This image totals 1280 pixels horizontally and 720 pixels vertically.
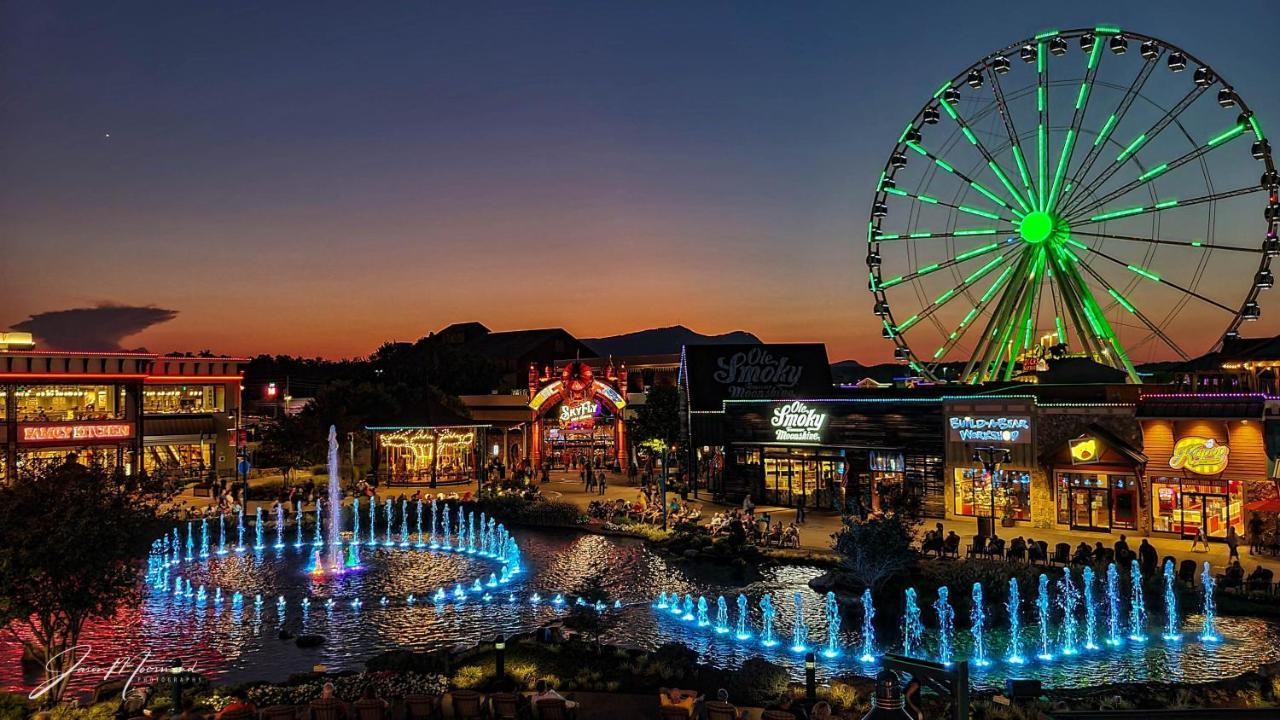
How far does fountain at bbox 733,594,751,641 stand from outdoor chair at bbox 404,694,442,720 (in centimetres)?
802

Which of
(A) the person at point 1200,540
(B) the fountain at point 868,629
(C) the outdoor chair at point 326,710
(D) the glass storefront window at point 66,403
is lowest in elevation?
(B) the fountain at point 868,629

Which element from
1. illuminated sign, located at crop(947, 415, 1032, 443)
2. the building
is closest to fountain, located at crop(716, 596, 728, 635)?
illuminated sign, located at crop(947, 415, 1032, 443)

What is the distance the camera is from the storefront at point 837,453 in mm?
34906

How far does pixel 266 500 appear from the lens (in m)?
42.8

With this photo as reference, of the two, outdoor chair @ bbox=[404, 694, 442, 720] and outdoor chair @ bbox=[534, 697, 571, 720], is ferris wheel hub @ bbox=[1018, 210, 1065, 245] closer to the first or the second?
outdoor chair @ bbox=[534, 697, 571, 720]

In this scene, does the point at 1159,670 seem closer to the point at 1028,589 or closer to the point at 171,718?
the point at 1028,589

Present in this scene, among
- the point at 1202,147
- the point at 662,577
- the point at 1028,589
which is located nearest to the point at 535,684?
the point at 662,577

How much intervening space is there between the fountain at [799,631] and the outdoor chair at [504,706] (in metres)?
7.18

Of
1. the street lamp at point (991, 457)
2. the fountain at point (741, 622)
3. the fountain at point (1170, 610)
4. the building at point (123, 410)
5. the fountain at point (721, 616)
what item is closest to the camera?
the fountain at point (1170, 610)

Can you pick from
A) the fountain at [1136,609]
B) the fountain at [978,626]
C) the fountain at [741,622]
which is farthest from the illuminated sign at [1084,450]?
the fountain at [741,622]

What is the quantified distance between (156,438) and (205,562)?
1204 inches

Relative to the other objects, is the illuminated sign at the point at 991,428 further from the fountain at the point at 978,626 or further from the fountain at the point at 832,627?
the fountain at the point at 832,627

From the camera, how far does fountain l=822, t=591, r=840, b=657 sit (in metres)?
18.0

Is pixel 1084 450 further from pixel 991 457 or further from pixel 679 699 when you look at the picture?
pixel 679 699
